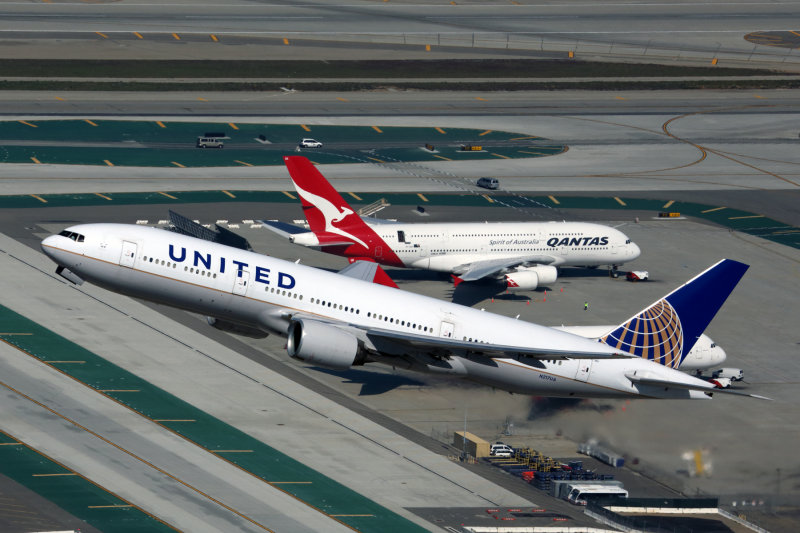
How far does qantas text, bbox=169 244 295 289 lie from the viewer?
7519 cm

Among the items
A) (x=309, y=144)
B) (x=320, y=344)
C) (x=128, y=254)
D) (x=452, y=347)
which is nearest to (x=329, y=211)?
(x=452, y=347)

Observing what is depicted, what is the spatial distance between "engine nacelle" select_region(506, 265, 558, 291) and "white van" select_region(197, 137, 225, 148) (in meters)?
63.0

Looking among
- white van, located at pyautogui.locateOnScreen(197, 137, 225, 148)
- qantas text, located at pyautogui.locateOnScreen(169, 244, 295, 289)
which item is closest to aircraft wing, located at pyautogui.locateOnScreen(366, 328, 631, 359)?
qantas text, located at pyautogui.locateOnScreen(169, 244, 295, 289)

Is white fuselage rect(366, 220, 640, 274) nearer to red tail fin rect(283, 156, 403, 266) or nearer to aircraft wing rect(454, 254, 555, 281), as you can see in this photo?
aircraft wing rect(454, 254, 555, 281)

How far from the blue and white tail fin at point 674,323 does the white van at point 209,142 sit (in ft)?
319

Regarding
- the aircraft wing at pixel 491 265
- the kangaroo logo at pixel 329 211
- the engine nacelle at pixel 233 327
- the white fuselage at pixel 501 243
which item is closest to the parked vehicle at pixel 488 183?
the white fuselage at pixel 501 243

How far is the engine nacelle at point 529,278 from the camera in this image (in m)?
117

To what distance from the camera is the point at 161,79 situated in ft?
652

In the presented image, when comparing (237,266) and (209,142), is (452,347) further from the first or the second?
(209,142)

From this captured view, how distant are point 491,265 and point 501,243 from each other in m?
3.27

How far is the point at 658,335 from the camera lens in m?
80.7

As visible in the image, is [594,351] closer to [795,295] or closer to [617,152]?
[795,295]

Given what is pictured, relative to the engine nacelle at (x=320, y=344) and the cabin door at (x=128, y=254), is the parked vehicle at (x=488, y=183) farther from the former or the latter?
the cabin door at (x=128, y=254)

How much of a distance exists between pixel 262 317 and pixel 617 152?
4280 inches
